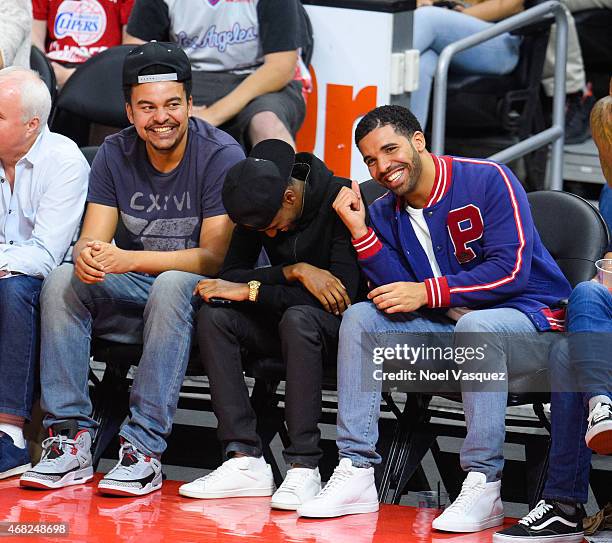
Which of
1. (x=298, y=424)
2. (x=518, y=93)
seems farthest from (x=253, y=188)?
(x=518, y=93)

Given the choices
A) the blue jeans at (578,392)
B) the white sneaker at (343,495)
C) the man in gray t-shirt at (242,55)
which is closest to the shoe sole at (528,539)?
the blue jeans at (578,392)

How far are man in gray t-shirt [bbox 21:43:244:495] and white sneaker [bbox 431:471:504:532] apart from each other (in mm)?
905

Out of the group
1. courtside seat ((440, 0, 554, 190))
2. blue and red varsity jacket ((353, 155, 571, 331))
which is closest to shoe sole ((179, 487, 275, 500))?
blue and red varsity jacket ((353, 155, 571, 331))

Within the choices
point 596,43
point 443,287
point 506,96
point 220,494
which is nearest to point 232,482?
point 220,494

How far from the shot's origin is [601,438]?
3129mm

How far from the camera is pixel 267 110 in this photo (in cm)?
Answer: 491

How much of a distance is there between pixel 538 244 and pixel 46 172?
160 cm

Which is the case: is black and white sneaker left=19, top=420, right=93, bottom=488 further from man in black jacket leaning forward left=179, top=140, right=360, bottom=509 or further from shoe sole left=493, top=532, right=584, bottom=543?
shoe sole left=493, top=532, right=584, bottom=543

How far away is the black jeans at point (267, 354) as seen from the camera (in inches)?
142

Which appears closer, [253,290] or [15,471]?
[253,290]

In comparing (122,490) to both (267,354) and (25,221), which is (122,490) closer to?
(267,354)

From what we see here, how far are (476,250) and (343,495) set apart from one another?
31.4 inches

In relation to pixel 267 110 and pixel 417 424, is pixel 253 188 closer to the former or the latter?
pixel 417 424

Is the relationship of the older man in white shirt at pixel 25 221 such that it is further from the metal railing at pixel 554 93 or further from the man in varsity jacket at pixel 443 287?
the metal railing at pixel 554 93
